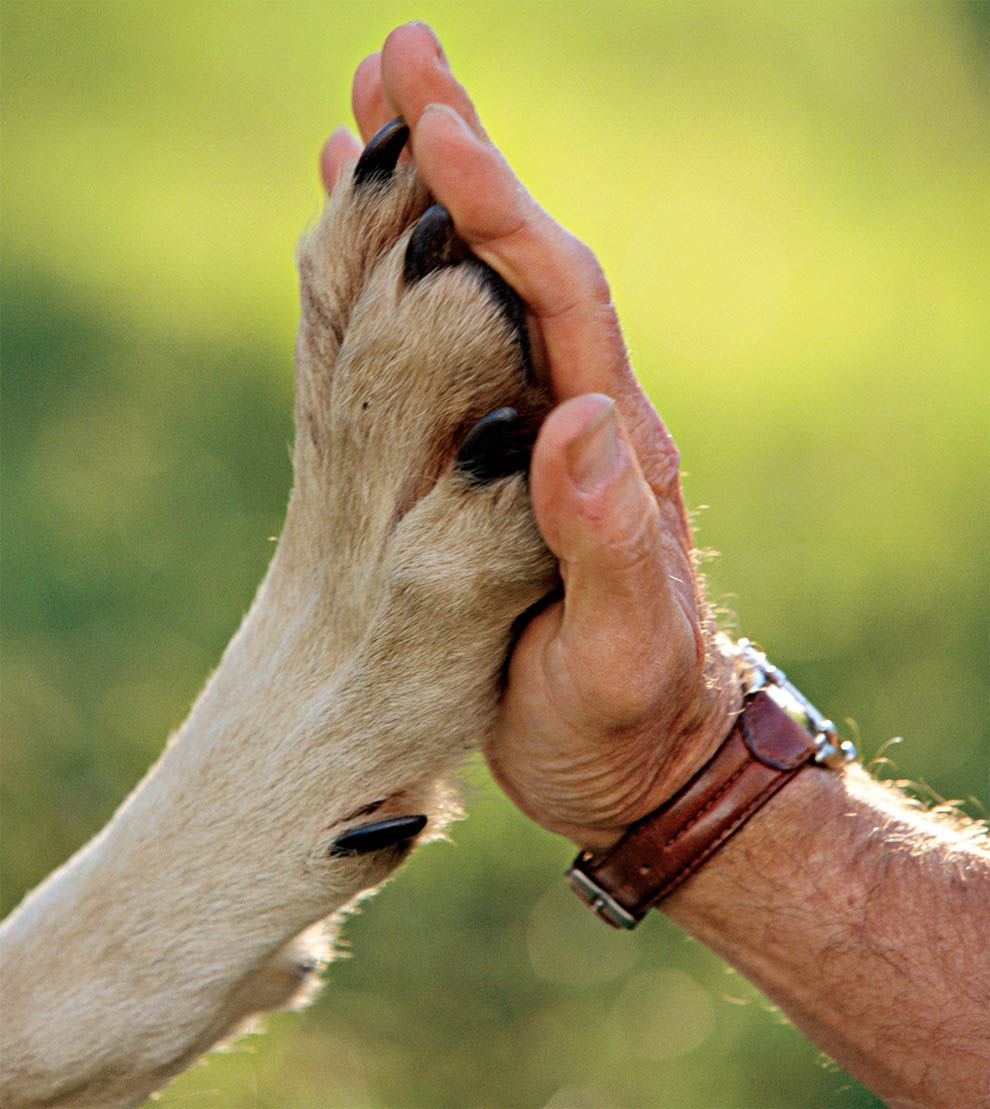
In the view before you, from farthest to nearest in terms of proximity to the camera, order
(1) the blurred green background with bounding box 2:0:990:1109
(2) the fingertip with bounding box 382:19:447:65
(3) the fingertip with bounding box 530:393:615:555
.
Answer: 1. (1) the blurred green background with bounding box 2:0:990:1109
2. (2) the fingertip with bounding box 382:19:447:65
3. (3) the fingertip with bounding box 530:393:615:555

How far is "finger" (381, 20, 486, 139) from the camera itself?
1554 mm

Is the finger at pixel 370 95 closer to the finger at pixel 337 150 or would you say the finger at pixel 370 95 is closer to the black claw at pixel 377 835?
the finger at pixel 337 150

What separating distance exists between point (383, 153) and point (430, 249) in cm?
13

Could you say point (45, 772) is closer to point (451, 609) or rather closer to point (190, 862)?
point (190, 862)

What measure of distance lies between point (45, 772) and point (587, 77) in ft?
15.9

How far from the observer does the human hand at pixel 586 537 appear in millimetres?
1499

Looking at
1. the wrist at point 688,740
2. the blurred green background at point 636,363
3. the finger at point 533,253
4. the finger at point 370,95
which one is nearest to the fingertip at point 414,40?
the finger at point 533,253

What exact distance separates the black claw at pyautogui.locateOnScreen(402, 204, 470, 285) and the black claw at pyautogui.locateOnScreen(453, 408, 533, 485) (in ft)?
0.56

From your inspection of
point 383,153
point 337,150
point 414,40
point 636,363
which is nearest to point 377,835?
point 383,153

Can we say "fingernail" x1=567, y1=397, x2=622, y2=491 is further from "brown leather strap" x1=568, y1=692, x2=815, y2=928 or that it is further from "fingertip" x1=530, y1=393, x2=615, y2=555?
"brown leather strap" x1=568, y1=692, x2=815, y2=928

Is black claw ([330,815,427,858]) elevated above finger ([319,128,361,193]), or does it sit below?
below

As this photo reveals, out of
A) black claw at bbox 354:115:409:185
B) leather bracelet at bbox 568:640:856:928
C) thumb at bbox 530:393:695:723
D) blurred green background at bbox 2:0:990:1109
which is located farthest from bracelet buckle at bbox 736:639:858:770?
blurred green background at bbox 2:0:990:1109

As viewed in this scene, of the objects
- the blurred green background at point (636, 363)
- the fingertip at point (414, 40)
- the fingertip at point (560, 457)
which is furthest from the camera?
the blurred green background at point (636, 363)

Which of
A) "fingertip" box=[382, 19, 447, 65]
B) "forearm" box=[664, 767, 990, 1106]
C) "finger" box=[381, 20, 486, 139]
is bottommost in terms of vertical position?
"forearm" box=[664, 767, 990, 1106]
